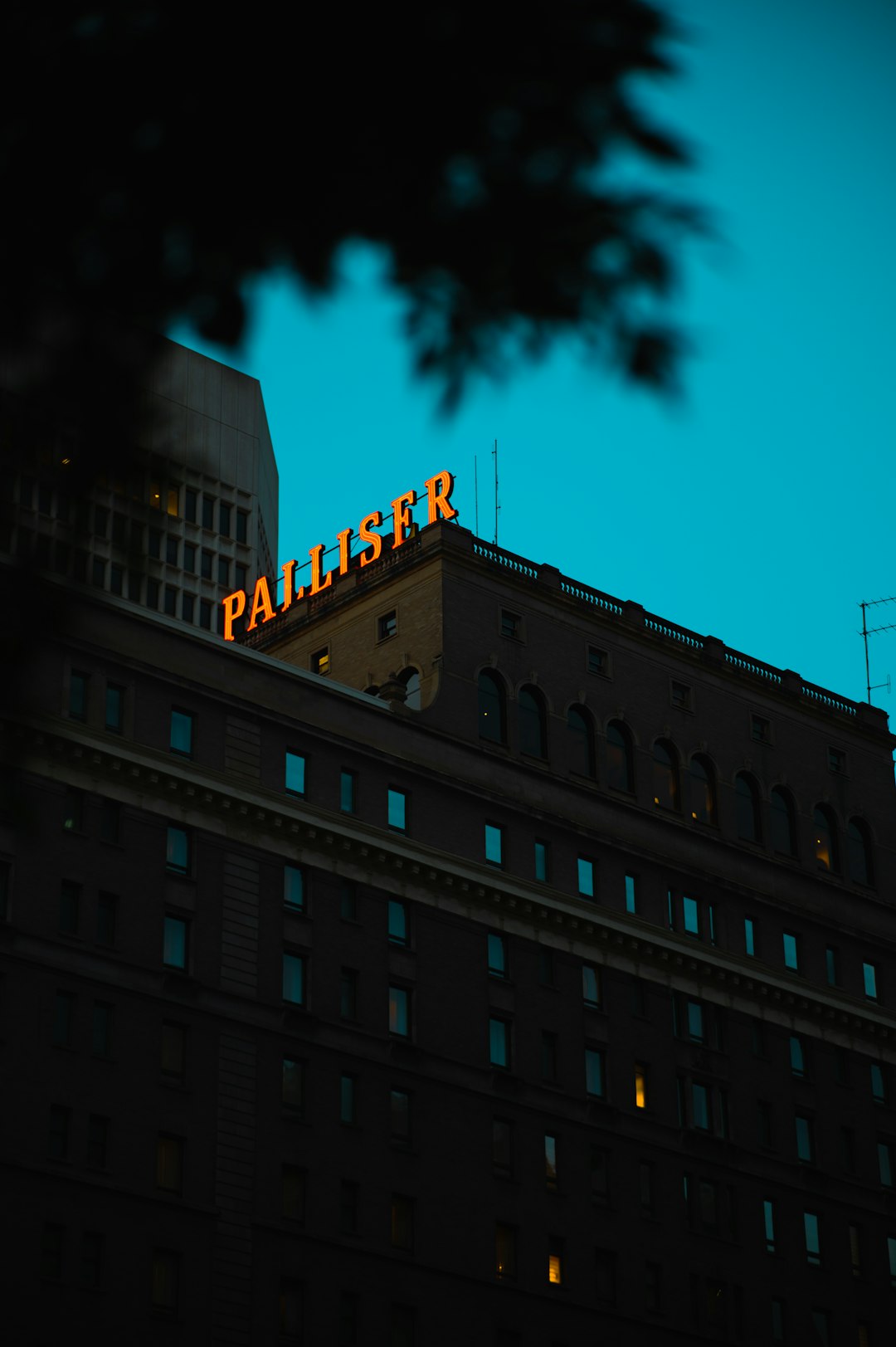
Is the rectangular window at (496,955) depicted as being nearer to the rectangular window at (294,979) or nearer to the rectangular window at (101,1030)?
the rectangular window at (294,979)

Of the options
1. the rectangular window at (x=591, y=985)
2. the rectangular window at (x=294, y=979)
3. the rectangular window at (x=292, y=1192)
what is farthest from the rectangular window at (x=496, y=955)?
the rectangular window at (x=292, y=1192)

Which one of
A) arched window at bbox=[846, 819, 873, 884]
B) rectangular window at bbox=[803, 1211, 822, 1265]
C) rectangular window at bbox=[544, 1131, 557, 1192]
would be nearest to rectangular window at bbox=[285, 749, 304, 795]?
rectangular window at bbox=[544, 1131, 557, 1192]

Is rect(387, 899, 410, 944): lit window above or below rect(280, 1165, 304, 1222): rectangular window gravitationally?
above

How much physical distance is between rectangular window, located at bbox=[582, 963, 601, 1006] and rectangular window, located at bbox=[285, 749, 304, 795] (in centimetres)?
1389

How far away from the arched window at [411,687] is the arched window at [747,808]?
1702cm

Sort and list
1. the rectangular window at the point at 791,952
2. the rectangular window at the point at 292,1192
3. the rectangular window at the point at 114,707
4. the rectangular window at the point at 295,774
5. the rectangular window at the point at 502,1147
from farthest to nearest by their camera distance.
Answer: the rectangular window at the point at 791,952
the rectangular window at the point at 295,774
the rectangular window at the point at 502,1147
the rectangular window at the point at 114,707
the rectangular window at the point at 292,1192

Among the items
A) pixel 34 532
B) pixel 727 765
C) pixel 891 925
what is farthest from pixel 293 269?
pixel 891 925

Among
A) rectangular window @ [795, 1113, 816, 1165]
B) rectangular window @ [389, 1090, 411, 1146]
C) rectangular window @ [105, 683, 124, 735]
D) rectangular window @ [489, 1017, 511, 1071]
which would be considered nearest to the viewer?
rectangular window @ [105, 683, 124, 735]

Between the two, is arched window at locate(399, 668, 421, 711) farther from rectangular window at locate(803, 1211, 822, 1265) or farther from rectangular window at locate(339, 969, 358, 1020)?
rectangular window at locate(803, 1211, 822, 1265)

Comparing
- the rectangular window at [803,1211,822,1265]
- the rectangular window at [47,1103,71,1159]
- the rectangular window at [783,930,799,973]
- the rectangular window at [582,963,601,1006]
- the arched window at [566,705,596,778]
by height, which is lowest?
the rectangular window at [47,1103,71,1159]

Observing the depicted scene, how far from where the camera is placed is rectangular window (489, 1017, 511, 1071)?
83062mm

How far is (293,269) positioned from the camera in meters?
15.6

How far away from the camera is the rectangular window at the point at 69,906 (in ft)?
240

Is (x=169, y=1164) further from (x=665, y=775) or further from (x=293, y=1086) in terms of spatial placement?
(x=665, y=775)
